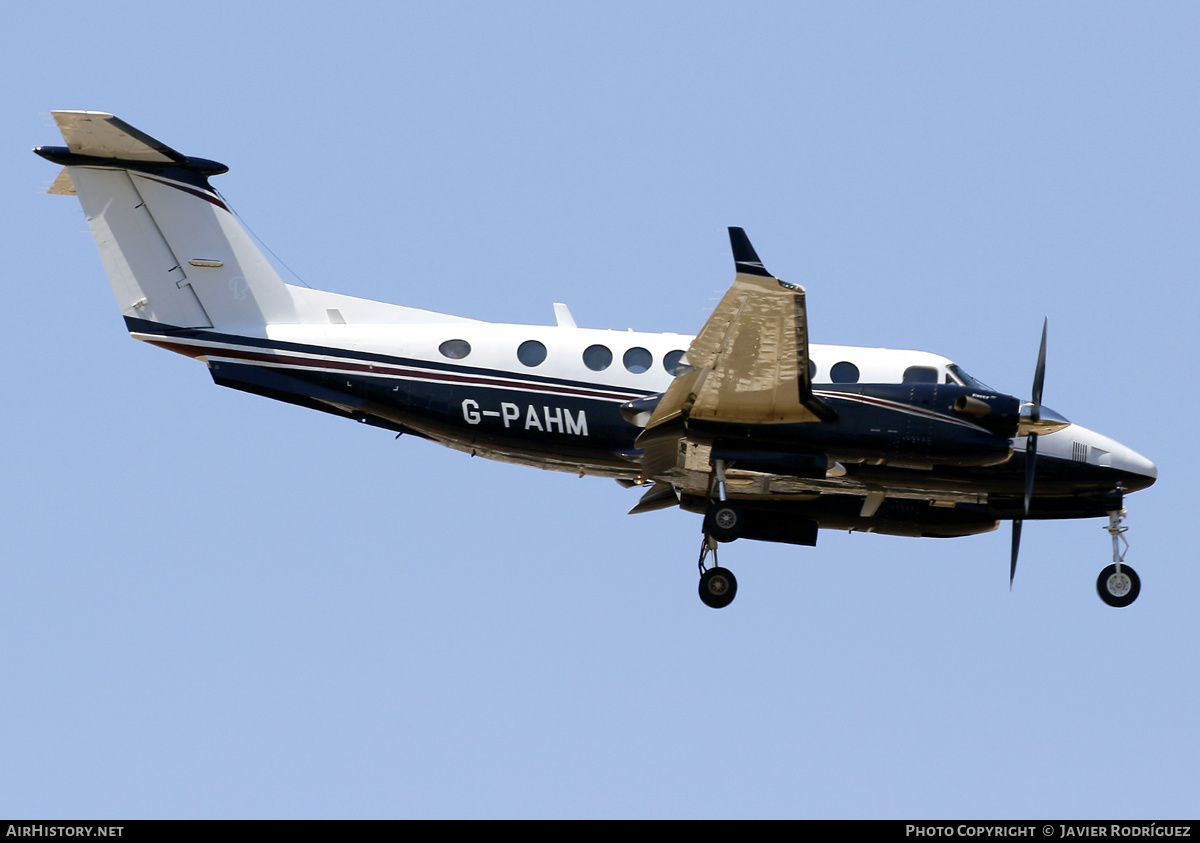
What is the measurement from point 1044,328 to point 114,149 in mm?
14533

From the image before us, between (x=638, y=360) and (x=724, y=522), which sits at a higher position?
(x=638, y=360)

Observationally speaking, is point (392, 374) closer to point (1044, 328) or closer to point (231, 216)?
point (231, 216)

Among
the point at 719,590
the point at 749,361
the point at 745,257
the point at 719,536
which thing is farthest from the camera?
the point at 719,590

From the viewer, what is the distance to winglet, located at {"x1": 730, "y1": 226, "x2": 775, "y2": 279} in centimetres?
1753

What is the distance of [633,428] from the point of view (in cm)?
2147

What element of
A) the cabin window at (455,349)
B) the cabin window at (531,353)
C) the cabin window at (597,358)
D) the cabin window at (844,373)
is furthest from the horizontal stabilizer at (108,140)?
the cabin window at (844,373)

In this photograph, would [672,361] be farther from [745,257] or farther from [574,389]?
[745,257]

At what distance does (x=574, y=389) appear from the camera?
21.5m

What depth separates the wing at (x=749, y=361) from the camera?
59.6 feet

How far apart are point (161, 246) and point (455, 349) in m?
4.92

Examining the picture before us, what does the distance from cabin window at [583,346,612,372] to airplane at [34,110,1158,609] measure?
2 centimetres

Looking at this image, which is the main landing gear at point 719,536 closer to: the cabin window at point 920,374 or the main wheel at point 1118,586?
the cabin window at point 920,374

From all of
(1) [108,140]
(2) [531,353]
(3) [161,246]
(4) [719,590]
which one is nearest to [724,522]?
(4) [719,590]

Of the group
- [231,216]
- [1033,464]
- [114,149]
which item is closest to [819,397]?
[1033,464]
